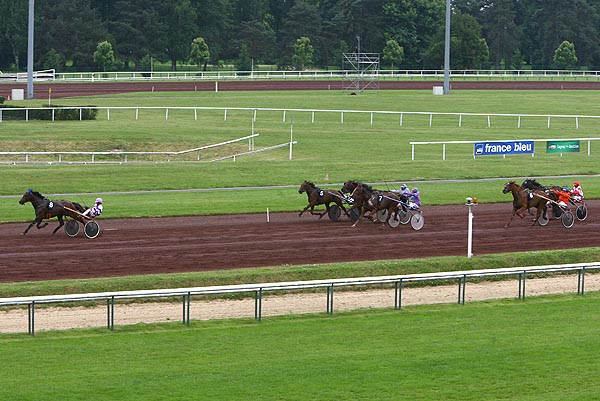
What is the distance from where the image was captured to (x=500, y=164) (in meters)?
41.6

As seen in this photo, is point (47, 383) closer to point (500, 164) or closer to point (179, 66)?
point (500, 164)

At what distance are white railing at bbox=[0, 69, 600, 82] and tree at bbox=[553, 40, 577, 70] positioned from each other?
4394 mm

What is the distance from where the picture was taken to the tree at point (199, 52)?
96.6m

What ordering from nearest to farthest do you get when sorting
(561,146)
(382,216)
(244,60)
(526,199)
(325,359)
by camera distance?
(325,359) < (526,199) < (382,216) < (561,146) < (244,60)

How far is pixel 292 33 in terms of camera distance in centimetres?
11031

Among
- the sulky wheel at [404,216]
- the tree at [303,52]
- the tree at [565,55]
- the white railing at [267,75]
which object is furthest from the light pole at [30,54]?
the tree at [565,55]

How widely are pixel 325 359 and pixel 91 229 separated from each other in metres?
11.2

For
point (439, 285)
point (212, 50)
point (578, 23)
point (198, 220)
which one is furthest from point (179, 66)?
point (439, 285)

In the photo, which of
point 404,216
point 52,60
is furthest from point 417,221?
point 52,60

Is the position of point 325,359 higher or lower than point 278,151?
lower

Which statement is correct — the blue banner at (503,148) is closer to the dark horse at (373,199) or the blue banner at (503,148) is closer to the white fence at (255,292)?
the dark horse at (373,199)

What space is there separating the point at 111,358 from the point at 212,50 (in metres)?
91.6

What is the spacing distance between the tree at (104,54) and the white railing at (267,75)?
4.25 feet

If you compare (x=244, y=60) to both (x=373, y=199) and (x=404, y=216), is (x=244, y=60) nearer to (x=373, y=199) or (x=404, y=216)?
(x=404, y=216)
